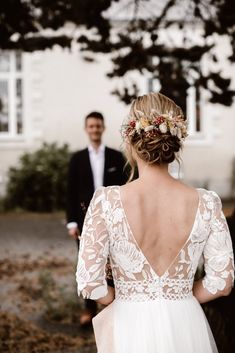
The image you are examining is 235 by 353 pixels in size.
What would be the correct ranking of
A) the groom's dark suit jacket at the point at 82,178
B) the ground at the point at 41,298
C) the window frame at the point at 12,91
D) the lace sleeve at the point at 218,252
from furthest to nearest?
the window frame at the point at 12,91
the groom's dark suit jacket at the point at 82,178
the ground at the point at 41,298
the lace sleeve at the point at 218,252

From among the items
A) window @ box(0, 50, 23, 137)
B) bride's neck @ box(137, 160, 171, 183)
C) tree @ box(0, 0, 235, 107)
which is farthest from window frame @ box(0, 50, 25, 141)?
bride's neck @ box(137, 160, 171, 183)

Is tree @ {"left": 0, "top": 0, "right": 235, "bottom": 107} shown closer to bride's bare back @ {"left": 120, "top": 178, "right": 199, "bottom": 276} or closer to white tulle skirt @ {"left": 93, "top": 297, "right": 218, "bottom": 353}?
bride's bare back @ {"left": 120, "top": 178, "right": 199, "bottom": 276}

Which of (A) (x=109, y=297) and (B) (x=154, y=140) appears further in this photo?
(A) (x=109, y=297)

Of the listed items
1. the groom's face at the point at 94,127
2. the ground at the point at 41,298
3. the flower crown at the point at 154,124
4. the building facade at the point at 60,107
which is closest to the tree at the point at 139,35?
the groom's face at the point at 94,127

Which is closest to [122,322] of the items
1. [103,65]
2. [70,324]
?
[70,324]

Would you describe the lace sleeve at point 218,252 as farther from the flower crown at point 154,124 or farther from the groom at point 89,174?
the groom at point 89,174

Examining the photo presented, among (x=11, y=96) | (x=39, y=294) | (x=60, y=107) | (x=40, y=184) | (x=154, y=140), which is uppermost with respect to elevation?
(x=11, y=96)

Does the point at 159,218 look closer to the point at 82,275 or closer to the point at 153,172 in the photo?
the point at 153,172

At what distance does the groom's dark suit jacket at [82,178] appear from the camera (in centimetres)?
589

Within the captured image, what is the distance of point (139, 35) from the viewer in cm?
776

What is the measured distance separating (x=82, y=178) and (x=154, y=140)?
332cm

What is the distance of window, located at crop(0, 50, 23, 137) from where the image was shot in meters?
17.5

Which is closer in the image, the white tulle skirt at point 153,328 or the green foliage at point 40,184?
the white tulle skirt at point 153,328

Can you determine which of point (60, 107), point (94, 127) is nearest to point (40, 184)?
point (60, 107)
